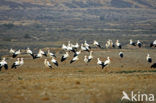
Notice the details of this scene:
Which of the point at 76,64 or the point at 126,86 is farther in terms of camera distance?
the point at 76,64

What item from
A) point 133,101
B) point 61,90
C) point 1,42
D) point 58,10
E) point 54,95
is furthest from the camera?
point 58,10

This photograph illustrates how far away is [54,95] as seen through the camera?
1530 centimetres

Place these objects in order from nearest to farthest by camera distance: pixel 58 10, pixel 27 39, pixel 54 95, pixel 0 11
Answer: pixel 54 95 → pixel 27 39 → pixel 0 11 → pixel 58 10

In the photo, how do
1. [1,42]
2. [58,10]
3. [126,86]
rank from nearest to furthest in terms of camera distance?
[126,86] < [1,42] < [58,10]

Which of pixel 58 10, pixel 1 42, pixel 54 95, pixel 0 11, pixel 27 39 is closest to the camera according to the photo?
pixel 54 95

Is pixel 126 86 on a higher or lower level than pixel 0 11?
lower

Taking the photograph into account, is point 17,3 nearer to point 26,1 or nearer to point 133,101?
point 26,1

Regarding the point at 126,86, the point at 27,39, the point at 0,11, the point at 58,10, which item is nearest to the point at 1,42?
the point at 27,39

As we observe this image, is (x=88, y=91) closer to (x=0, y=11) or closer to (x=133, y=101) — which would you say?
(x=133, y=101)

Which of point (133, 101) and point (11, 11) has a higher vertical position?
point (11, 11)

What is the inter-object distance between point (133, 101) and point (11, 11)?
131589mm

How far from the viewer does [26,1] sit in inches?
6294

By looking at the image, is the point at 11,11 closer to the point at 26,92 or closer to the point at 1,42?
the point at 1,42

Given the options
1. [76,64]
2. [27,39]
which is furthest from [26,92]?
[27,39]
